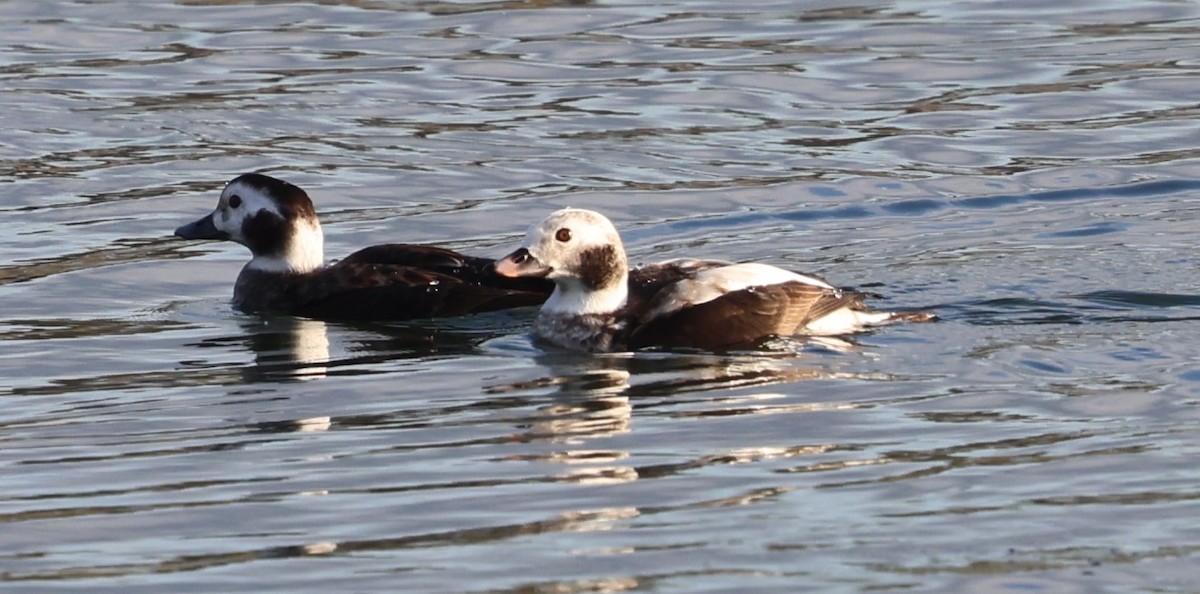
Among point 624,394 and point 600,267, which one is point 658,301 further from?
point 624,394

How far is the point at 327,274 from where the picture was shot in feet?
42.1

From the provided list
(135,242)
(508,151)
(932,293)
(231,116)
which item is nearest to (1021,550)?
(932,293)

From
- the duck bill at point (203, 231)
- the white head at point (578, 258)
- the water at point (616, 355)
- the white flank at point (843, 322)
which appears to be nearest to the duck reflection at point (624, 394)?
the water at point (616, 355)

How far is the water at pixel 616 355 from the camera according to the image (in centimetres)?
758

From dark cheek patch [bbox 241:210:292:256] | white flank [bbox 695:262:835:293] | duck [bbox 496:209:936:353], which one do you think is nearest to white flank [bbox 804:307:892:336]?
duck [bbox 496:209:936:353]

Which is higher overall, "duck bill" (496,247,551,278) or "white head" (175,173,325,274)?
"duck bill" (496,247,551,278)

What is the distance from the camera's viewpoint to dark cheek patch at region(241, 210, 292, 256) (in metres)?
13.2

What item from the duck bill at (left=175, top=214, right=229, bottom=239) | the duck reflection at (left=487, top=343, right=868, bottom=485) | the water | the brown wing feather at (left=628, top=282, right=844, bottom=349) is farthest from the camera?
the duck bill at (left=175, top=214, right=229, bottom=239)

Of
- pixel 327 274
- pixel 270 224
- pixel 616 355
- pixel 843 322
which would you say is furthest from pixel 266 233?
pixel 843 322

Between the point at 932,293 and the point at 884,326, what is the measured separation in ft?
3.38

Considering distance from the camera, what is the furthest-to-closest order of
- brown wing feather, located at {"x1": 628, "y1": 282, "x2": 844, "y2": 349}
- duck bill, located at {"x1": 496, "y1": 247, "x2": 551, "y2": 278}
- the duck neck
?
the duck neck
duck bill, located at {"x1": 496, "y1": 247, "x2": 551, "y2": 278}
brown wing feather, located at {"x1": 628, "y1": 282, "x2": 844, "y2": 349}

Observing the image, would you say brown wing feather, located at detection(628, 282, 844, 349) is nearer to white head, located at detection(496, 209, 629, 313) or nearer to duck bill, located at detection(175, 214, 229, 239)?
white head, located at detection(496, 209, 629, 313)

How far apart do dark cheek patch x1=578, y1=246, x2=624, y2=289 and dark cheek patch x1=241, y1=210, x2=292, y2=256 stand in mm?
2450

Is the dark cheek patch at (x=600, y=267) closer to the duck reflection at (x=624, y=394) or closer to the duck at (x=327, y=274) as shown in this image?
the duck reflection at (x=624, y=394)
